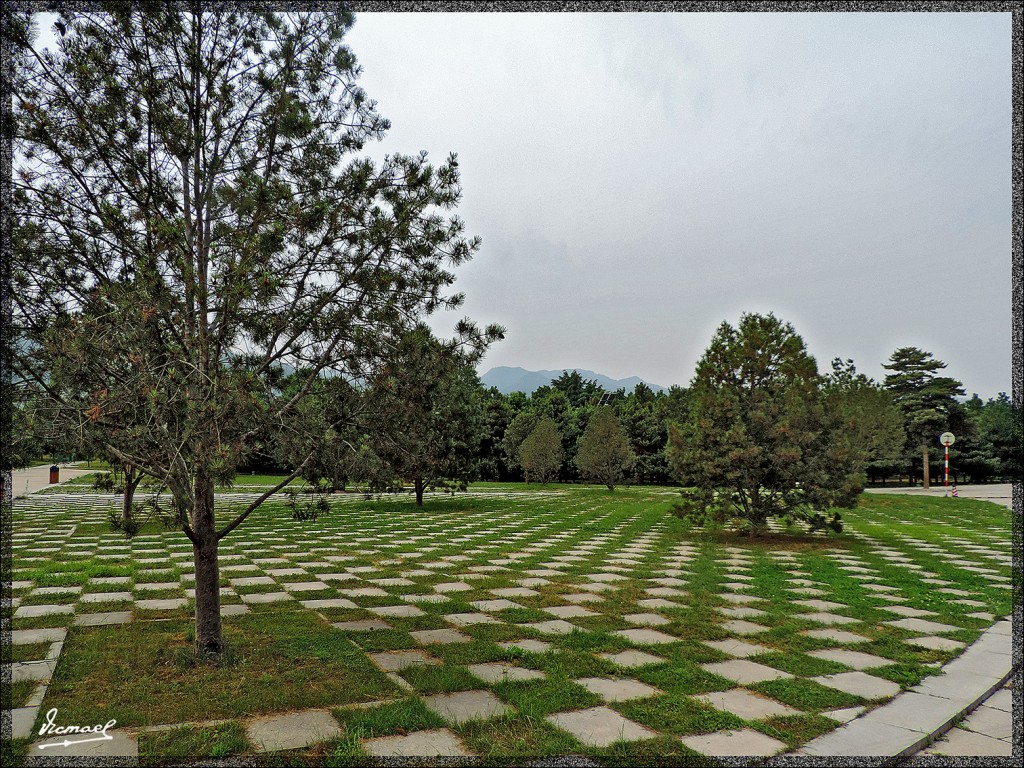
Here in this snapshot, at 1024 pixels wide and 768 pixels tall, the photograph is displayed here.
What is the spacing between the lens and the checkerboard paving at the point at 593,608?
11.8 feet

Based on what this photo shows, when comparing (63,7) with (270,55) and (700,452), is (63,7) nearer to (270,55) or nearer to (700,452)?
(270,55)

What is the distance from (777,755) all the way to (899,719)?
3.16 feet

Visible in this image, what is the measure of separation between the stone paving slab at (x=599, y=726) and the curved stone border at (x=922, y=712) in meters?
0.76

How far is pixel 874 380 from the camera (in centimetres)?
3675

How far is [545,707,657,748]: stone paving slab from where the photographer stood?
3.08 metres

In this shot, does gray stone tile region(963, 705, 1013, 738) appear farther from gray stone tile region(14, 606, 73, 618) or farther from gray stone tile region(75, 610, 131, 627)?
gray stone tile region(14, 606, 73, 618)

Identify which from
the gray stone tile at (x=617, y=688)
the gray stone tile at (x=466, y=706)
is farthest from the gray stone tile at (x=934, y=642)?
the gray stone tile at (x=466, y=706)

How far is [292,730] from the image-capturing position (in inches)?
125

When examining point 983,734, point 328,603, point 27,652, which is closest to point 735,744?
point 983,734

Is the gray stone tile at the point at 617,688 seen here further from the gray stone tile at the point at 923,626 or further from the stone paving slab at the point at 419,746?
the gray stone tile at the point at 923,626

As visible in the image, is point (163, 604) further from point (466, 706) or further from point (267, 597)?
point (466, 706)

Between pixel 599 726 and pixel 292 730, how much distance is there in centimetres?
160

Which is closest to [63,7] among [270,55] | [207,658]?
[270,55]

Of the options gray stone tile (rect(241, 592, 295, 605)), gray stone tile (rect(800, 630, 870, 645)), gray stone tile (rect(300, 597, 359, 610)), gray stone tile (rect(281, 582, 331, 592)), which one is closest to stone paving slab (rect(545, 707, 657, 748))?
gray stone tile (rect(800, 630, 870, 645))
